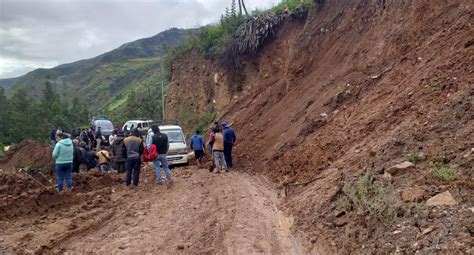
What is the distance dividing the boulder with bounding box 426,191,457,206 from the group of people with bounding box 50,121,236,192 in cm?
782

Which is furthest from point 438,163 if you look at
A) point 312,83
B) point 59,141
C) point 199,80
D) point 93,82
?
point 93,82

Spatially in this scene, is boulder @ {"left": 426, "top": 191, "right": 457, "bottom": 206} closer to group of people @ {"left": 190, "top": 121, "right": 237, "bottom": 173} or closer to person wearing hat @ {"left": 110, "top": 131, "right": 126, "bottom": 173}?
group of people @ {"left": 190, "top": 121, "right": 237, "bottom": 173}

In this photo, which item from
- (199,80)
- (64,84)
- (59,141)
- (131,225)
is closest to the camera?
(131,225)

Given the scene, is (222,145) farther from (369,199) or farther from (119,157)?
(369,199)

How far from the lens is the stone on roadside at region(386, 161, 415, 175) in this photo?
7.12 m

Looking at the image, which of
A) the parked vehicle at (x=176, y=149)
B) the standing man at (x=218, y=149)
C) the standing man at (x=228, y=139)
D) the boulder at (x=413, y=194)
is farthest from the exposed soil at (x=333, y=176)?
the parked vehicle at (x=176, y=149)

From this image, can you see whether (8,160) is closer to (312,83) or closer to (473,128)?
(312,83)

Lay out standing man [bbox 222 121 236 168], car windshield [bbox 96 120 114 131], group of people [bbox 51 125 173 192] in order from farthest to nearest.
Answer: car windshield [bbox 96 120 114 131] < standing man [bbox 222 121 236 168] < group of people [bbox 51 125 173 192]

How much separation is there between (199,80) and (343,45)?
1311 cm

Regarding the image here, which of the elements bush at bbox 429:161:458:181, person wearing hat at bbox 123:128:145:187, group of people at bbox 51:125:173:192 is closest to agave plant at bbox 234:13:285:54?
group of people at bbox 51:125:173:192

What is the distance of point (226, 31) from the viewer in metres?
26.1

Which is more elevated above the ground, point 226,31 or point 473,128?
point 226,31

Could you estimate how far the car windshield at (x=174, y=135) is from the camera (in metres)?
18.1

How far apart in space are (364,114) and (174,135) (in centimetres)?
A: 898
